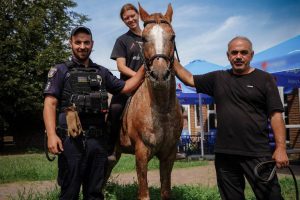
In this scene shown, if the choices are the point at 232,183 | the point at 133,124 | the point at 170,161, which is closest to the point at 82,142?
the point at 133,124

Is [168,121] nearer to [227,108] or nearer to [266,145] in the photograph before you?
[227,108]

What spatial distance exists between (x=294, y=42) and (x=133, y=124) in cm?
710

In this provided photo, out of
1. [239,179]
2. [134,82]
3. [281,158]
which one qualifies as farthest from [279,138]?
[134,82]

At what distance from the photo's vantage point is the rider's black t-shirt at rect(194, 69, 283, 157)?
369cm

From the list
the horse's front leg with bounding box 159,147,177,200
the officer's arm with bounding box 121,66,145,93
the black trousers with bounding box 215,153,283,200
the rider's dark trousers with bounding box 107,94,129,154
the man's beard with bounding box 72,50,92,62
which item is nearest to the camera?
the black trousers with bounding box 215,153,283,200

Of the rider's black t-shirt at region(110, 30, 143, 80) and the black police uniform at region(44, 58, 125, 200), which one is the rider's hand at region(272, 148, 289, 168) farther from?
the rider's black t-shirt at region(110, 30, 143, 80)

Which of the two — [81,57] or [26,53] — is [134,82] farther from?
[26,53]

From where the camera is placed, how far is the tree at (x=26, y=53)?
21.9 metres

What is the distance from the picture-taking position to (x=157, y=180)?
959cm

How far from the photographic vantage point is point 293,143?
1491cm

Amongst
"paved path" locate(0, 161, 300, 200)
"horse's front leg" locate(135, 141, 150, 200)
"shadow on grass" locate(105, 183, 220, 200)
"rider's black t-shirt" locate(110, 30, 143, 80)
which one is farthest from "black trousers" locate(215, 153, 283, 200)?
"paved path" locate(0, 161, 300, 200)

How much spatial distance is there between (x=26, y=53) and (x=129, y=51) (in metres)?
20.0

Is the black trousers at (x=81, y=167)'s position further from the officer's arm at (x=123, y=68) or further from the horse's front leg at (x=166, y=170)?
the officer's arm at (x=123, y=68)

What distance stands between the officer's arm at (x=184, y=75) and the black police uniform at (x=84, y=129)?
972 millimetres
